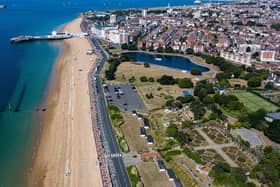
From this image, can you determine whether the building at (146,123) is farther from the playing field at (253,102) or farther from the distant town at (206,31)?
the distant town at (206,31)

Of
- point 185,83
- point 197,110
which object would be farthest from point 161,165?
point 185,83

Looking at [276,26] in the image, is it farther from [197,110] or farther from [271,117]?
[197,110]

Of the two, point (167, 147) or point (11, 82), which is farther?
point (11, 82)

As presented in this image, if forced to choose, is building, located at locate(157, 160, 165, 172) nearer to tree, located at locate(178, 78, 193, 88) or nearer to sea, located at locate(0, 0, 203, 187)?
sea, located at locate(0, 0, 203, 187)

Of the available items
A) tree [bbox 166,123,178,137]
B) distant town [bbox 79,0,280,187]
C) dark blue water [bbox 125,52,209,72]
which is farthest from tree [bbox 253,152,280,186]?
dark blue water [bbox 125,52,209,72]

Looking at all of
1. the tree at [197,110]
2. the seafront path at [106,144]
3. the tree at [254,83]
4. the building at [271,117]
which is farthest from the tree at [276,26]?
the tree at [197,110]

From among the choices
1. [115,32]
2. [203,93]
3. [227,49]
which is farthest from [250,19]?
[203,93]

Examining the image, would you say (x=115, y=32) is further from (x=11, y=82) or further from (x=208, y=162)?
(x=208, y=162)
